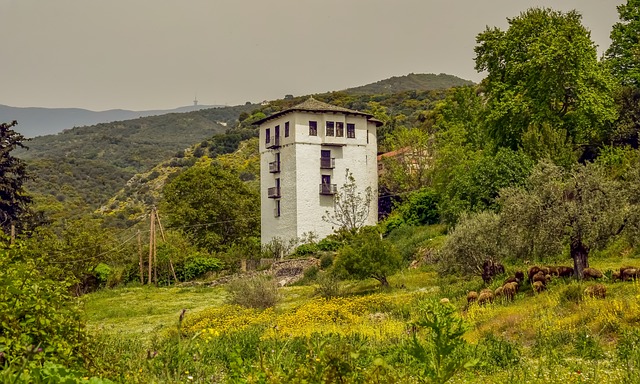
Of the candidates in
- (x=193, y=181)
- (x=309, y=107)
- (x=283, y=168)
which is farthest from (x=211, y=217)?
(x=309, y=107)

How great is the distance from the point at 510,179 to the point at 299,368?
34.1 m

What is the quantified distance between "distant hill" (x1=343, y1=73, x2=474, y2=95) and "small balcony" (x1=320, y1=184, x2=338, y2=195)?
11571 cm

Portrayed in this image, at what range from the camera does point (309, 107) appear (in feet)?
187

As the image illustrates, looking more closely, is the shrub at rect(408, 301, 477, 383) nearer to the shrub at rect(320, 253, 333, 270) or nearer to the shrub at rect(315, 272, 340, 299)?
the shrub at rect(315, 272, 340, 299)

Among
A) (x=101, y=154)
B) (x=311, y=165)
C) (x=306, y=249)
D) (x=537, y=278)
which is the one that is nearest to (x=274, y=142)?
(x=311, y=165)

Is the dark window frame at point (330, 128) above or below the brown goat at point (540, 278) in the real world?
above

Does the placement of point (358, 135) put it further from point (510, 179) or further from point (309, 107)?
point (510, 179)

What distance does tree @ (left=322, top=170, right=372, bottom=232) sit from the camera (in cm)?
5472

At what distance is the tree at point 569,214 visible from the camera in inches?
858

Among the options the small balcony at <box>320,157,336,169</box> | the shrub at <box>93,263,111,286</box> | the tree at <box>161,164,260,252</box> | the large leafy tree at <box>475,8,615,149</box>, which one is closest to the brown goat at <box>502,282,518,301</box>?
the large leafy tree at <box>475,8,615,149</box>

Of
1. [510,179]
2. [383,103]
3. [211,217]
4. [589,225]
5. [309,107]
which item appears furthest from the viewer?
[383,103]

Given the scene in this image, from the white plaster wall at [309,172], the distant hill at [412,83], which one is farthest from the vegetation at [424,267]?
the distant hill at [412,83]

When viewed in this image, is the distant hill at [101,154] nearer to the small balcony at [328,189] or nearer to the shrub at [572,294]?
the small balcony at [328,189]

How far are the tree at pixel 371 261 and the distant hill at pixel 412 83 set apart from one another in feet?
465
